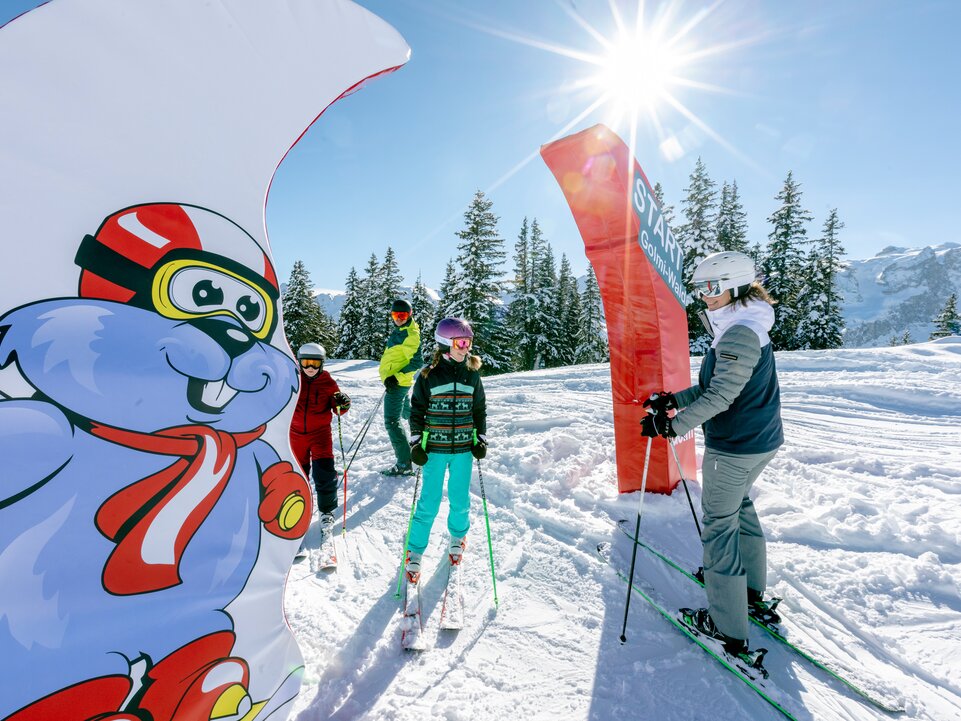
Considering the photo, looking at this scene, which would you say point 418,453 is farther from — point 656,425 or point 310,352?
point 656,425

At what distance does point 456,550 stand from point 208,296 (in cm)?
306

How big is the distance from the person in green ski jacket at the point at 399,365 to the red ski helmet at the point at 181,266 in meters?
3.54

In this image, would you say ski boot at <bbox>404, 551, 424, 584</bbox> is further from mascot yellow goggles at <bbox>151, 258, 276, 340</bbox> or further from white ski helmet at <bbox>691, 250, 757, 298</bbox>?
white ski helmet at <bbox>691, 250, 757, 298</bbox>

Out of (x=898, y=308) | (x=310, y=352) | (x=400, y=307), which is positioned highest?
(x=898, y=308)

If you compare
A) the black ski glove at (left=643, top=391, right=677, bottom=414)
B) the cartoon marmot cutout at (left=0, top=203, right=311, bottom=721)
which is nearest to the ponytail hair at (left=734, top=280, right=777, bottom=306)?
the black ski glove at (left=643, top=391, right=677, bottom=414)

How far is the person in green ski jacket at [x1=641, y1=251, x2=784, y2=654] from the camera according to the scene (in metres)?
2.78

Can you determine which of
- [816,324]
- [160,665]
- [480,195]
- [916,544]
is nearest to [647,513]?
[916,544]

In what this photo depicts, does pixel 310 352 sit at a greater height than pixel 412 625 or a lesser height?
greater

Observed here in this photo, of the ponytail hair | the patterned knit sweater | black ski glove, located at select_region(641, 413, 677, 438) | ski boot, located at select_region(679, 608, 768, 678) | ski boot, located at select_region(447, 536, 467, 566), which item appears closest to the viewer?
ski boot, located at select_region(679, 608, 768, 678)

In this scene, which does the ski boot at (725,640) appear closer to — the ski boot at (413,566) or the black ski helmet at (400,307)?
the ski boot at (413,566)

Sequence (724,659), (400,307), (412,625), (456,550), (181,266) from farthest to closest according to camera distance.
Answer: (400,307) → (456,550) → (412,625) → (724,659) → (181,266)

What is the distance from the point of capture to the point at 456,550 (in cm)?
392

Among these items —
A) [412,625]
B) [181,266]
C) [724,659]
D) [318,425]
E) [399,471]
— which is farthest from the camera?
[399,471]

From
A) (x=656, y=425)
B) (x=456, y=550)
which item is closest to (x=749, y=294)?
(x=656, y=425)
